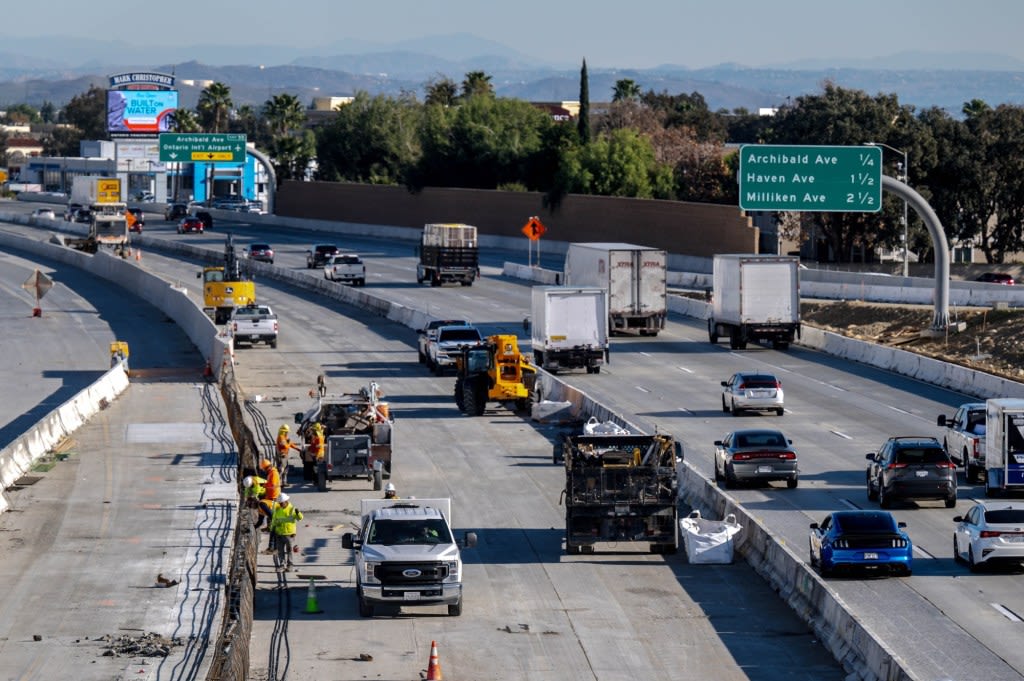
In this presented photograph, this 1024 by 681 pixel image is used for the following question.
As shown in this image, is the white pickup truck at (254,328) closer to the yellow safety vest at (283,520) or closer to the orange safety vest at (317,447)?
the orange safety vest at (317,447)

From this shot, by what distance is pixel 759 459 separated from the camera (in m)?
37.3

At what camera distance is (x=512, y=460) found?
141 ft

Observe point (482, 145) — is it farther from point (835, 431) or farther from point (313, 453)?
point (313, 453)

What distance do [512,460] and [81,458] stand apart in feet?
37.8

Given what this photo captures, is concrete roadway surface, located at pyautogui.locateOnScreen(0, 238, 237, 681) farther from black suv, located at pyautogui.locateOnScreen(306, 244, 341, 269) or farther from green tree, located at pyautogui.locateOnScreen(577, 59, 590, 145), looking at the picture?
green tree, located at pyautogui.locateOnScreen(577, 59, 590, 145)

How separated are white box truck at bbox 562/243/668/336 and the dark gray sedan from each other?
30.9 metres

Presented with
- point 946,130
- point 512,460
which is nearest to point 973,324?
point 512,460

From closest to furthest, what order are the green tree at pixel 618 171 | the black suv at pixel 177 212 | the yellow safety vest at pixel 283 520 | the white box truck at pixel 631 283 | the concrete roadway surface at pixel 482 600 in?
the concrete roadway surface at pixel 482 600 → the yellow safety vest at pixel 283 520 → the white box truck at pixel 631 283 → the green tree at pixel 618 171 → the black suv at pixel 177 212

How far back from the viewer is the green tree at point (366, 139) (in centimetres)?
17212

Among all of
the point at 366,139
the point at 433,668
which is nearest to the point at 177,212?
the point at 366,139

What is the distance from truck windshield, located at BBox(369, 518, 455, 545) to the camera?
26234 millimetres

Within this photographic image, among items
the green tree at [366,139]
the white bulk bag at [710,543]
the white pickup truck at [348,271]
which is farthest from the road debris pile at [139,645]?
the green tree at [366,139]

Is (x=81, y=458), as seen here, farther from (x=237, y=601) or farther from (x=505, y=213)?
(x=505, y=213)

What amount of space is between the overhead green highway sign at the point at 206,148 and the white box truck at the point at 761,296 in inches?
3034
